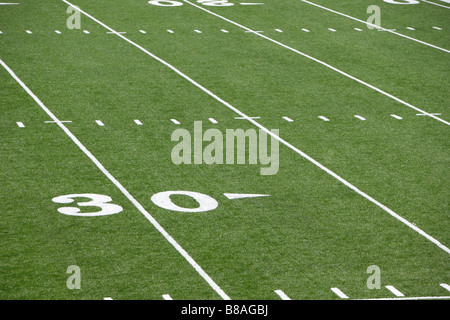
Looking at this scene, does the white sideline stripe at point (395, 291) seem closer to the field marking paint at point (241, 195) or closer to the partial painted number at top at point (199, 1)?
the field marking paint at point (241, 195)

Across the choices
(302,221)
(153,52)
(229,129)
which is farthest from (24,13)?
(302,221)

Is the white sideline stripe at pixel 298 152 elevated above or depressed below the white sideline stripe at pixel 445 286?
below

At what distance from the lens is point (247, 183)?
568 inches

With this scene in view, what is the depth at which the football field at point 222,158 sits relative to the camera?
11.1m

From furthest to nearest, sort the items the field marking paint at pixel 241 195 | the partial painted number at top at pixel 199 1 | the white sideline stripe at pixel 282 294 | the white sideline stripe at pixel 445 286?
1. the partial painted number at top at pixel 199 1
2. the field marking paint at pixel 241 195
3. the white sideline stripe at pixel 445 286
4. the white sideline stripe at pixel 282 294

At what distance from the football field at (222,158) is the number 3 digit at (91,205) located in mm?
32

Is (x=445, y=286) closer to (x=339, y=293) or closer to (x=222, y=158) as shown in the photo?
(x=339, y=293)

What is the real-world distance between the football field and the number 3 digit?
32 millimetres

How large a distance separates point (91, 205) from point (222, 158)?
3.21m

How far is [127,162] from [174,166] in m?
0.86

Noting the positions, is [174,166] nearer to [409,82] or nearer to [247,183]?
[247,183]

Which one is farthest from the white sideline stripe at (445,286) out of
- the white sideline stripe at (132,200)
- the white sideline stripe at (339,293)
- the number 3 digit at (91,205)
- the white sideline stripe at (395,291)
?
the number 3 digit at (91,205)

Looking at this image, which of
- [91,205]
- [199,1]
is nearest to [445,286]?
[91,205]
